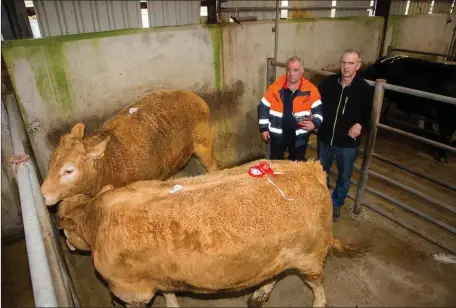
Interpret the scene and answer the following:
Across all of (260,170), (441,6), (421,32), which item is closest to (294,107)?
(260,170)

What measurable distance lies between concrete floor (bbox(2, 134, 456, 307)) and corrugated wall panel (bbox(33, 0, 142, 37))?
294cm

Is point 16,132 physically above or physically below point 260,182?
above

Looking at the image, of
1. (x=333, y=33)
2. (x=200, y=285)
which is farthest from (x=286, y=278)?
(x=333, y=33)

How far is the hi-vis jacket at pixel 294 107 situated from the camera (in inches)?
155

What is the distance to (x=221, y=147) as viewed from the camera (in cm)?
595

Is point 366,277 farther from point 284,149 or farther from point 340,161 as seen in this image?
point 284,149

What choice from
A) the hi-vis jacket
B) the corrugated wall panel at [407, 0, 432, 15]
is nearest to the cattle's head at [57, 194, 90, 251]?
the hi-vis jacket

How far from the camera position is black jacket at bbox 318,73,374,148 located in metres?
3.76

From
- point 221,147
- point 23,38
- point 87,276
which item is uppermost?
point 23,38

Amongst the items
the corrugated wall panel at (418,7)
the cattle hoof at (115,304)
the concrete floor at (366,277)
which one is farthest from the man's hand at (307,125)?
the corrugated wall panel at (418,7)

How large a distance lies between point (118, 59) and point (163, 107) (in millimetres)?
878

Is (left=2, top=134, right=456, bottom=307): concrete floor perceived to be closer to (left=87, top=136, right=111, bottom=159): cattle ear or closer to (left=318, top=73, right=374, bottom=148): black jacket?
(left=318, top=73, right=374, bottom=148): black jacket

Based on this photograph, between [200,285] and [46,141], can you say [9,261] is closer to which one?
[46,141]

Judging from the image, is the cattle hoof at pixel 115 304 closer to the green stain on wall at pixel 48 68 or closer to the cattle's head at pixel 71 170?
the cattle's head at pixel 71 170
